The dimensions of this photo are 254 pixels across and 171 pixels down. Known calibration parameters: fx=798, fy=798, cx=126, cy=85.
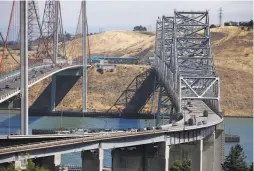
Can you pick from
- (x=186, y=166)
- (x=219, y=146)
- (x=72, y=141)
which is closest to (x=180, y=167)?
(x=186, y=166)

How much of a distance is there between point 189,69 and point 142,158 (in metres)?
20.3

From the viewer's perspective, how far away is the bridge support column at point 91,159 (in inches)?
1272

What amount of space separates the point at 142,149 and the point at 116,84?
1775 inches

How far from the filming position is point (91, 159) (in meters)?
32.7

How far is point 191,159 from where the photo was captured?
131 ft

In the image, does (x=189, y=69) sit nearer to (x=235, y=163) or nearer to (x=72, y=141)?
(x=235, y=163)

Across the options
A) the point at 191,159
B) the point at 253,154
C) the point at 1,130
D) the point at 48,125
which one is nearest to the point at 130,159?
the point at 191,159

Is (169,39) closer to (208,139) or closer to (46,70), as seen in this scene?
(46,70)

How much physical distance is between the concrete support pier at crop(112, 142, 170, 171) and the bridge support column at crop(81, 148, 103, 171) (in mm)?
2780

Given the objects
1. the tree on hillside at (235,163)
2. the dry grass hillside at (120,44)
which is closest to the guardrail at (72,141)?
the tree on hillside at (235,163)

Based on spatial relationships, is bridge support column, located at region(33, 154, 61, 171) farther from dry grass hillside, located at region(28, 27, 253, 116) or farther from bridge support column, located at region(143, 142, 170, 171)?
dry grass hillside, located at region(28, 27, 253, 116)

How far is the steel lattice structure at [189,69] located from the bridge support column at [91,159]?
14173 millimetres

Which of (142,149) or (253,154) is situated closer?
(142,149)

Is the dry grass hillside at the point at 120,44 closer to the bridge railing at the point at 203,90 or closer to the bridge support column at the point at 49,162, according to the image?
the bridge railing at the point at 203,90
